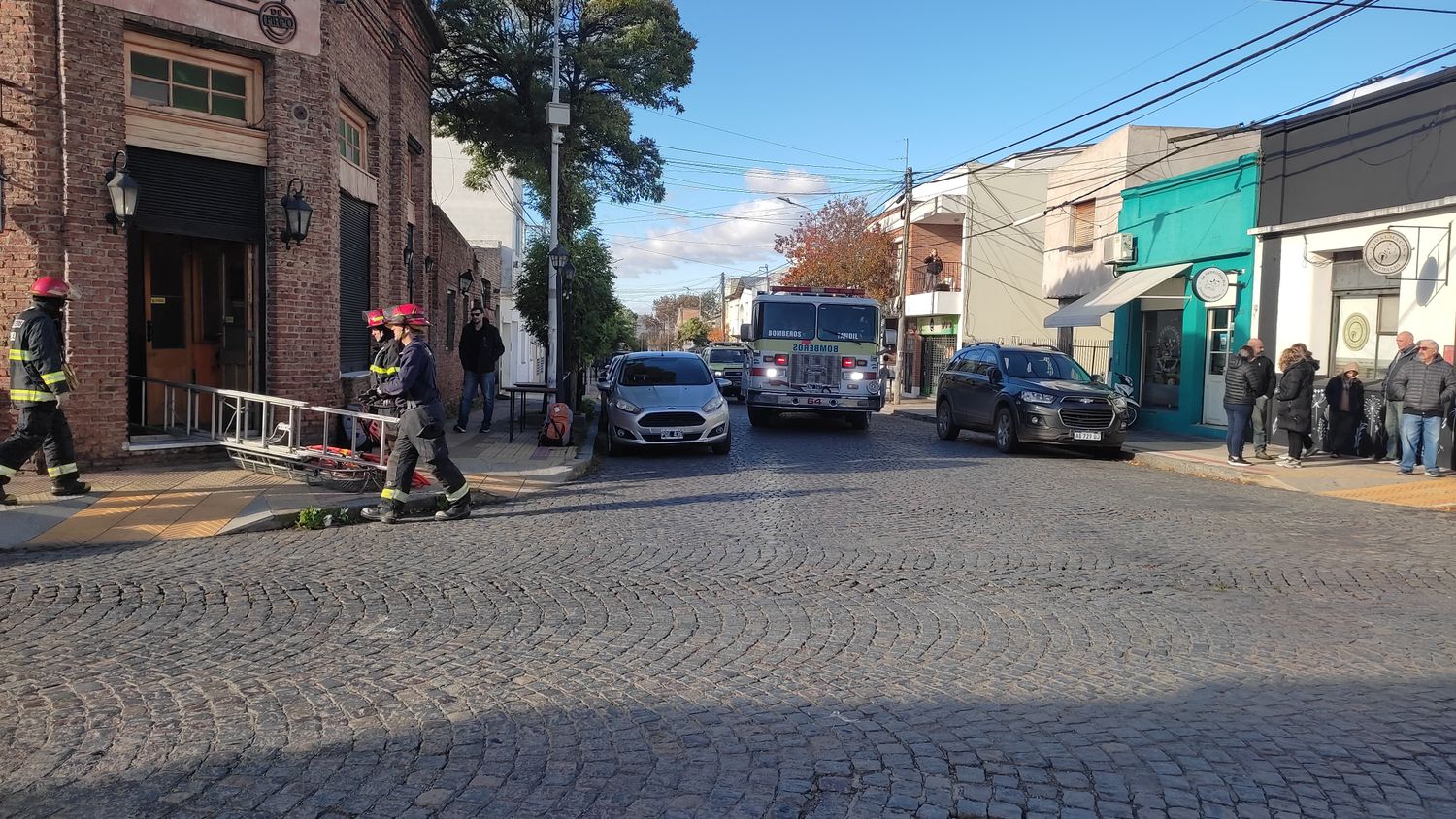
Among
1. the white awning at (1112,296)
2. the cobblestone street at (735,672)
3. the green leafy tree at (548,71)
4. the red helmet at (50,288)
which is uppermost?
the green leafy tree at (548,71)

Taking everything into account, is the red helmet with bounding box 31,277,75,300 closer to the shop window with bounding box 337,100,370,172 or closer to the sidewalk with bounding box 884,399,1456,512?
the shop window with bounding box 337,100,370,172

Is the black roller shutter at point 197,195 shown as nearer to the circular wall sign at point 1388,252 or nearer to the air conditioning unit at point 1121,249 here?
the circular wall sign at point 1388,252

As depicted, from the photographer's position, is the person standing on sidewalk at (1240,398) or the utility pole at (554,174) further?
the utility pole at (554,174)

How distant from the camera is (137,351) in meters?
12.2

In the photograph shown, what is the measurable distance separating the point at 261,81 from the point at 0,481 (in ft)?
17.8

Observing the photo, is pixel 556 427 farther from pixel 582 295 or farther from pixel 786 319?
pixel 582 295

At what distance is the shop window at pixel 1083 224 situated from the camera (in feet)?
80.0

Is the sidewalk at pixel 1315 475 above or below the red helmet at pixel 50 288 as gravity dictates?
below

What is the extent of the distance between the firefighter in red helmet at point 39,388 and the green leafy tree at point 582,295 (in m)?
13.0

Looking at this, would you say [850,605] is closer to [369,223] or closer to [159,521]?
[159,521]

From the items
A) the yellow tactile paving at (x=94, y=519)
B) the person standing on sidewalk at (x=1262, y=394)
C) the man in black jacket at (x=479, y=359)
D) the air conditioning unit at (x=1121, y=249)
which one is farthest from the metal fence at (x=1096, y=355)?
the yellow tactile paving at (x=94, y=519)

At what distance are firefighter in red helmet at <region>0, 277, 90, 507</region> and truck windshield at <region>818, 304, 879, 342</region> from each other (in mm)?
12624

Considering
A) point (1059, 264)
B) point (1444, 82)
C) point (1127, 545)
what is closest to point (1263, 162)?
point (1444, 82)

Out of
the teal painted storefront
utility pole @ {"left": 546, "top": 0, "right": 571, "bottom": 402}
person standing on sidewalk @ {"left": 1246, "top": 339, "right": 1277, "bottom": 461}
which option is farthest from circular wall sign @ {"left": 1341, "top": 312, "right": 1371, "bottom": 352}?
utility pole @ {"left": 546, "top": 0, "right": 571, "bottom": 402}
